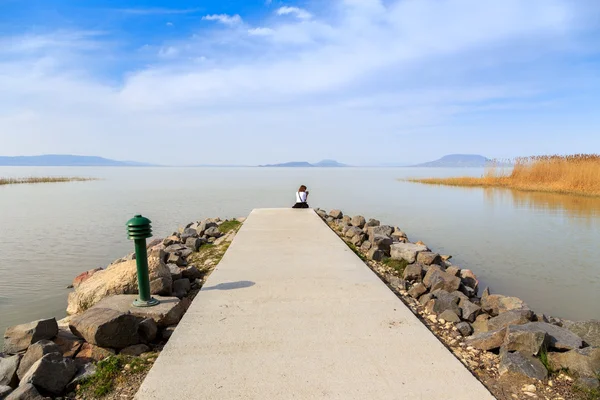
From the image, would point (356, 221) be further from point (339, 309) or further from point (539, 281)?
point (339, 309)

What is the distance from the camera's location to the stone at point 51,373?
3332mm

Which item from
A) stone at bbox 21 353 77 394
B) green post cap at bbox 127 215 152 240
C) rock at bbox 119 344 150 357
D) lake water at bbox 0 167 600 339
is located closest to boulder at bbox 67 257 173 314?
green post cap at bbox 127 215 152 240

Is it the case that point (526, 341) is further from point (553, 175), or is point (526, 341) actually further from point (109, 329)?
point (553, 175)

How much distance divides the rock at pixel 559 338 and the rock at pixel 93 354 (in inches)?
164

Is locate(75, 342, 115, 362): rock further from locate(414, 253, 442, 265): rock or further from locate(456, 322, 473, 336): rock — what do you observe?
locate(414, 253, 442, 265): rock

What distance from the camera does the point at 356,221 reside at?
44.9 ft

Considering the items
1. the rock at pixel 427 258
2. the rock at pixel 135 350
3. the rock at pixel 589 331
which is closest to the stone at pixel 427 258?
the rock at pixel 427 258

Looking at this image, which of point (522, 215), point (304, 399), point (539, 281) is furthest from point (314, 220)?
point (522, 215)

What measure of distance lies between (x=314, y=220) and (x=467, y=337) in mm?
7330

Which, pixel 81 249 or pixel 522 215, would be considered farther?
pixel 522 215

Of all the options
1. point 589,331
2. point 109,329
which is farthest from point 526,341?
point 109,329

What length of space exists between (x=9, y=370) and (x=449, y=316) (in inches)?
185

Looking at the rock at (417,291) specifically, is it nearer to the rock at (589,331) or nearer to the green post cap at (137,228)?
the rock at (589,331)

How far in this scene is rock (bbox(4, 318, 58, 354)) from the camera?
13.6 ft
